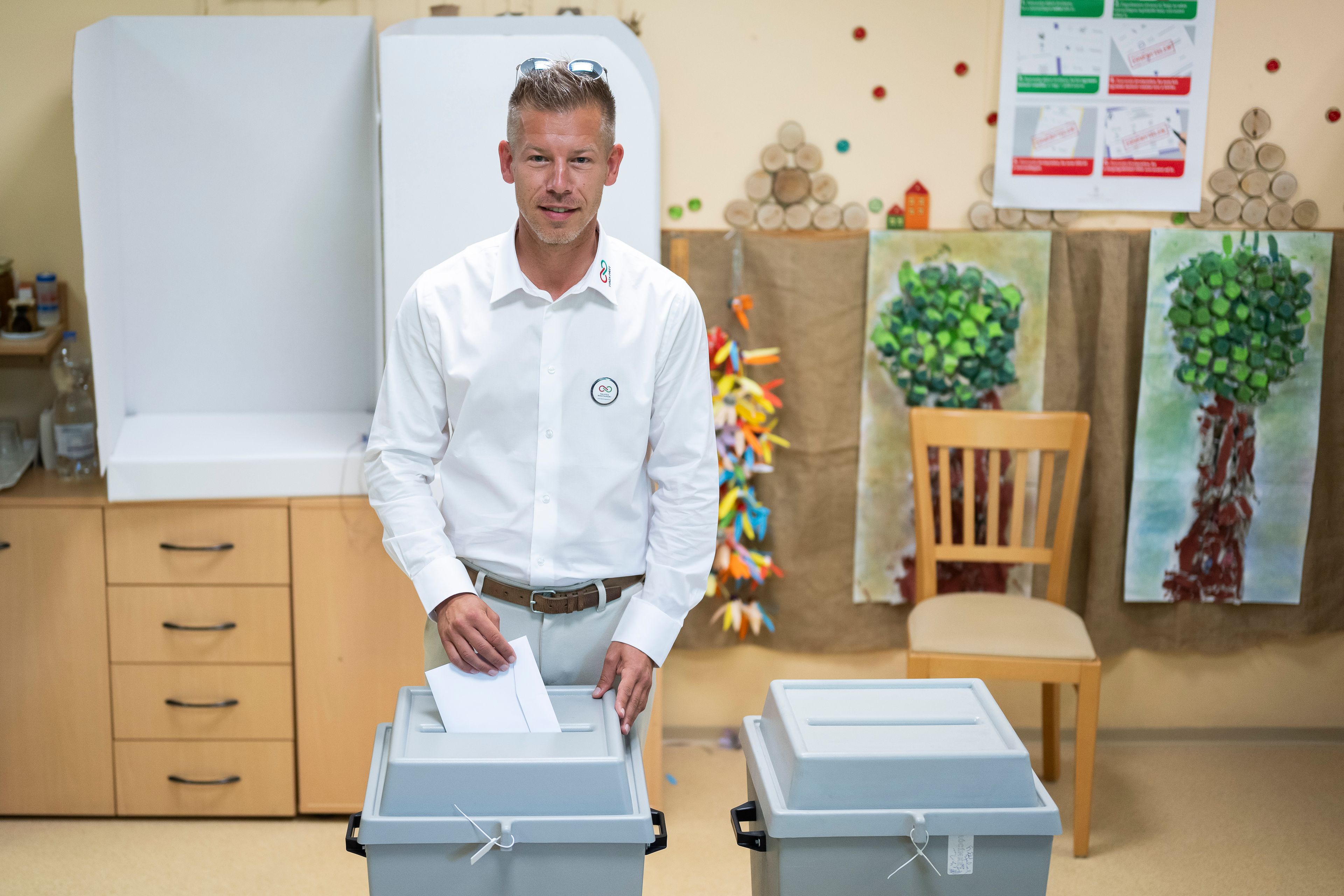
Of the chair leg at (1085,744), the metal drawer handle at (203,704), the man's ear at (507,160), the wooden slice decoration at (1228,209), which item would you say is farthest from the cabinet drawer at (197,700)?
the wooden slice decoration at (1228,209)

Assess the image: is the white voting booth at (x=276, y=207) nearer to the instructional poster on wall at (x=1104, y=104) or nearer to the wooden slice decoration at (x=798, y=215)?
the wooden slice decoration at (x=798, y=215)

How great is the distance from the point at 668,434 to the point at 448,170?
1027mm

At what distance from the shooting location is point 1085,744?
267 cm

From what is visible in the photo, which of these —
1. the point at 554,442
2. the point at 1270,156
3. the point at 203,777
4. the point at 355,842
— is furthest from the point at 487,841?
the point at 1270,156

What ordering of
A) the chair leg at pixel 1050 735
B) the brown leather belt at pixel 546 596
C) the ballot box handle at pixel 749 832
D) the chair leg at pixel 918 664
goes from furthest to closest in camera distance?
the chair leg at pixel 1050 735 → the chair leg at pixel 918 664 → the brown leather belt at pixel 546 596 → the ballot box handle at pixel 749 832

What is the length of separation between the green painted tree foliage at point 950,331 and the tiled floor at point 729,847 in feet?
3.49

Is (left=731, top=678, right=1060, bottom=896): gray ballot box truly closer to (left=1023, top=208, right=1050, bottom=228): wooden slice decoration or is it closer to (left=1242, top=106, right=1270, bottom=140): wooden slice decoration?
(left=1023, top=208, right=1050, bottom=228): wooden slice decoration

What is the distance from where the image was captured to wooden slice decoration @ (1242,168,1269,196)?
3039 mm

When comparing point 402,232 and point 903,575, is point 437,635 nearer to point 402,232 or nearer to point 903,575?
point 402,232

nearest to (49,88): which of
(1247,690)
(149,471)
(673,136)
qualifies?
(149,471)

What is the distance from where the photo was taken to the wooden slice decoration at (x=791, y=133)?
2.96 metres

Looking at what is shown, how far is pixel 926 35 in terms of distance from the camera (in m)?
2.95

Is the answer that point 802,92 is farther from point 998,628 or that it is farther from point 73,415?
point 73,415

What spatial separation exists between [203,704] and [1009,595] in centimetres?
194
